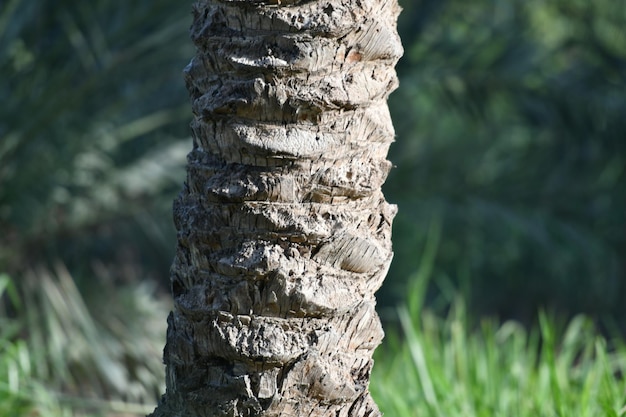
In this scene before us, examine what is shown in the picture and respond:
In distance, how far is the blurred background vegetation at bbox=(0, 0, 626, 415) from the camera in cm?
432

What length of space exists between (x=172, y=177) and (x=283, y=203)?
3.82 meters

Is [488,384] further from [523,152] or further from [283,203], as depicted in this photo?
[523,152]

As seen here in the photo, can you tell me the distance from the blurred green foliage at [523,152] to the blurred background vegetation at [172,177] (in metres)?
0.02

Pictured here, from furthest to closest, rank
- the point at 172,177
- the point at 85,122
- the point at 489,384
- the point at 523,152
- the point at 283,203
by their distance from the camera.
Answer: the point at 523,152 → the point at 172,177 → the point at 85,122 → the point at 489,384 → the point at 283,203

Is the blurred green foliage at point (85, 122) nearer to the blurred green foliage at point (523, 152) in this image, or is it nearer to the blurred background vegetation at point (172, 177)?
the blurred background vegetation at point (172, 177)

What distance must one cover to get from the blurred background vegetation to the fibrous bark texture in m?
1.53

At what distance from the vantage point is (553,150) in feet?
23.3

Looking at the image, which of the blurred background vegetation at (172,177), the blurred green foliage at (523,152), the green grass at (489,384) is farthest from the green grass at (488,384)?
the blurred green foliage at (523,152)

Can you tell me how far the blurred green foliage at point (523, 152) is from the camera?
20.7ft

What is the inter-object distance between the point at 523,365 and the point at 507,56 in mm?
3245

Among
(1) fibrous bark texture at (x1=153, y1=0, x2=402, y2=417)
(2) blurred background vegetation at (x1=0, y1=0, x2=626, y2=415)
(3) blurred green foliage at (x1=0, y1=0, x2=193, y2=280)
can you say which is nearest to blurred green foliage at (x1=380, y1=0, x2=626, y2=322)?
(2) blurred background vegetation at (x1=0, y1=0, x2=626, y2=415)

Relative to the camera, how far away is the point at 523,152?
7.50 m

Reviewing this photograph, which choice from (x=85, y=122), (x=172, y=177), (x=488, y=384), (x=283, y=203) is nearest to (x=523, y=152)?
(x=172, y=177)

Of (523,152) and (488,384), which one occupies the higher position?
(523,152)
